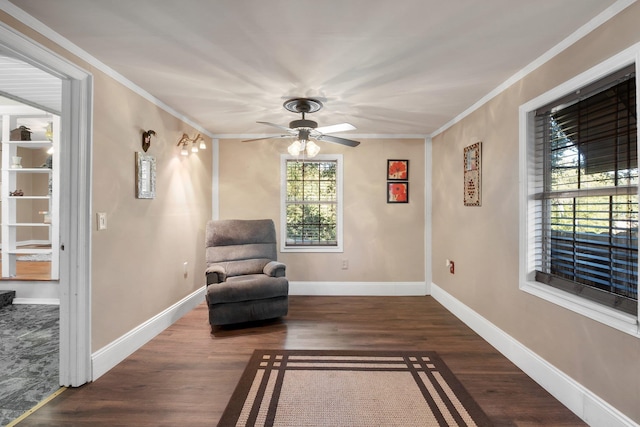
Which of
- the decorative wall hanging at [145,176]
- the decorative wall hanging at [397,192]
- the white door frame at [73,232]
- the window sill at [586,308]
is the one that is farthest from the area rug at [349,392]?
the decorative wall hanging at [397,192]

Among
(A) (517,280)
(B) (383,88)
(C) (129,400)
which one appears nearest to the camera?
(C) (129,400)

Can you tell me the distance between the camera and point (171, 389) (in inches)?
87.7

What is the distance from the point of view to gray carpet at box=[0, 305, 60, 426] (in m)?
2.07

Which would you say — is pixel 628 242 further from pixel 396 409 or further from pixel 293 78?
pixel 293 78

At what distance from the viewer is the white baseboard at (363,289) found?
14.9 ft

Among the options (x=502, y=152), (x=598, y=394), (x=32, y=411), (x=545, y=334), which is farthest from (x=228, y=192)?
(x=598, y=394)

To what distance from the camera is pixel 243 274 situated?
384 centimetres

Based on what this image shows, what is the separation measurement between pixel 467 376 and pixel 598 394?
30.2 inches

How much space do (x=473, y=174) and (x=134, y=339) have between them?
11.9 feet

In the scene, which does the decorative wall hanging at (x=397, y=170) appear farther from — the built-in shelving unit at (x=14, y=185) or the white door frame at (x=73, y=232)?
the built-in shelving unit at (x=14, y=185)

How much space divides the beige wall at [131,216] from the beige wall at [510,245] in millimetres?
3232

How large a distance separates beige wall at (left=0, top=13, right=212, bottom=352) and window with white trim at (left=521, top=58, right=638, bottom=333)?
10.8 ft

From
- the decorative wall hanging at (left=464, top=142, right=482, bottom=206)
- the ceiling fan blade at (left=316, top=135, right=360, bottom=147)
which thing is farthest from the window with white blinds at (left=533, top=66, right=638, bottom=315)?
the ceiling fan blade at (left=316, top=135, right=360, bottom=147)

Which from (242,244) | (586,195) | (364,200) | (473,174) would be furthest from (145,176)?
(586,195)
